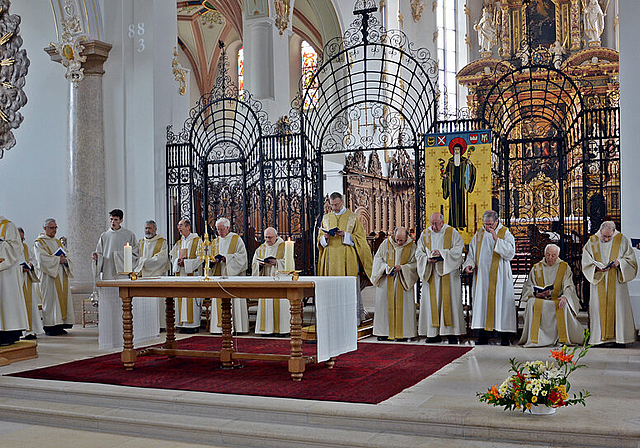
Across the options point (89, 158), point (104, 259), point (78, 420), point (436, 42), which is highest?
point (436, 42)

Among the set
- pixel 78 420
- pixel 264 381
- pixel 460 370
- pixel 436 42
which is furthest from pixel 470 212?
pixel 436 42

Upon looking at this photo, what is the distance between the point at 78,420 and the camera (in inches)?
247

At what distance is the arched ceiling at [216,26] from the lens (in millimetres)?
20641

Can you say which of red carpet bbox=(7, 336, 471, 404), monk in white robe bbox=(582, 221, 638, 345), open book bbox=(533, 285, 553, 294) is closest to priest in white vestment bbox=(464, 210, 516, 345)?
open book bbox=(533, 285, 553, 294)

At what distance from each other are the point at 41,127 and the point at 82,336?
3.99 m

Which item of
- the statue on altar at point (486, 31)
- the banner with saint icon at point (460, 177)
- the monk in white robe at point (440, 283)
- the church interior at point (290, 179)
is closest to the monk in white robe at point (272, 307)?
the church interior at point (290, 179)

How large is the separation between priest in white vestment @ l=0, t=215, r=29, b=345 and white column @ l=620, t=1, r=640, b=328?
735cm

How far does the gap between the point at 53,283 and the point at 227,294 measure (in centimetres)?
494

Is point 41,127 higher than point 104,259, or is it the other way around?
point 41,127

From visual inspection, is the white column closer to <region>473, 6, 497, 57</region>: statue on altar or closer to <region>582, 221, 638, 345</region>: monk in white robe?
<region>582, 221, 638, 345</region>: monk in white robe

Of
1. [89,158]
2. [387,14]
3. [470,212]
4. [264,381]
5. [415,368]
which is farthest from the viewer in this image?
[387,14]

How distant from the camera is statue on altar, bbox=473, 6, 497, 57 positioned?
24297 millimetres

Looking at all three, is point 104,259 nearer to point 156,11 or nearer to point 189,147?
point 189,147

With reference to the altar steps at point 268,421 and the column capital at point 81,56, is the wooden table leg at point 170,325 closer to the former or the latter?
the altar steps at point 268,421
